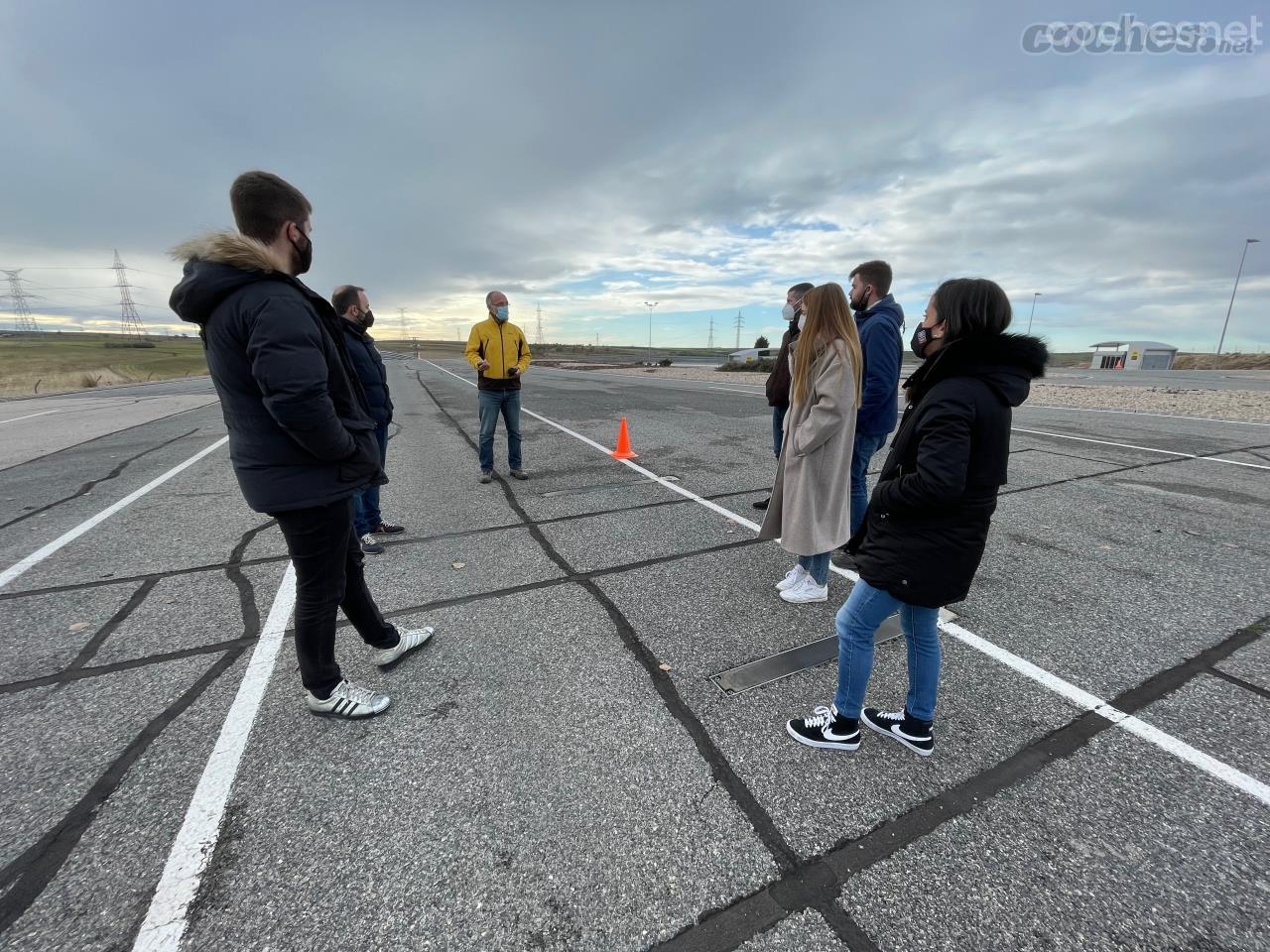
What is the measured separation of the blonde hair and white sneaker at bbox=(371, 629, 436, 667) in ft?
8.80

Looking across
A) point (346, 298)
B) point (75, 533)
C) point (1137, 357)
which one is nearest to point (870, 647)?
point (346, 298)

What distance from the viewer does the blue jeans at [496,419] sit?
631cm

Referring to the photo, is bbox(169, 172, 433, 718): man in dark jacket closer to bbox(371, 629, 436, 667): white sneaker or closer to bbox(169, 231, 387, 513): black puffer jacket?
bbox(169, 231, 387, 513): black puffer jacket

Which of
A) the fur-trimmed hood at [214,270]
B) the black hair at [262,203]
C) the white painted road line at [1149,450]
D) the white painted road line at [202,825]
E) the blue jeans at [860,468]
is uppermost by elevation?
the black hair at [262,203]

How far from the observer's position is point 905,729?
234 cm

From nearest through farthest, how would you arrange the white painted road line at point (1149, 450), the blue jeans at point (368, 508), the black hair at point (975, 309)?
1. the black hair at point (975, 309)
2. the blue jeans at point (368, 508)
3. the white painted road line at point (1149, 450)

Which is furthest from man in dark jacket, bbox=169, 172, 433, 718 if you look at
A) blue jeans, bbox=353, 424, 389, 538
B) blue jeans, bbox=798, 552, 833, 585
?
blue jeans, bbox=798, 552, 833, 585

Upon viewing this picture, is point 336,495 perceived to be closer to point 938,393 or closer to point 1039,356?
point 938,393

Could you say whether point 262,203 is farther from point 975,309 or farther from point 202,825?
point 975,309

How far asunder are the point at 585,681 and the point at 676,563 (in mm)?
1582

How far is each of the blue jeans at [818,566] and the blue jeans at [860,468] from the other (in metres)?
0.42

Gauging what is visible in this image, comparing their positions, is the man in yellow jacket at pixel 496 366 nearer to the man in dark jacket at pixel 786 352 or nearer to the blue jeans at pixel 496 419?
the blue jeans at pixel 496 419

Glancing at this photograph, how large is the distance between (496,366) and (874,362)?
4.16m

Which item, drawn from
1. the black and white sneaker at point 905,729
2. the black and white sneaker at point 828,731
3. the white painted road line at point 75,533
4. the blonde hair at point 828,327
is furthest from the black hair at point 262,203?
the white painted road line at point 75,533
